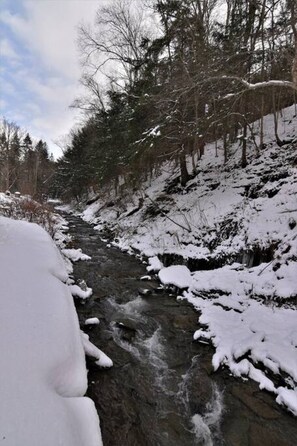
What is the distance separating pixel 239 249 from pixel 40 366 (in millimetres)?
5842

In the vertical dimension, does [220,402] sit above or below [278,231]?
below

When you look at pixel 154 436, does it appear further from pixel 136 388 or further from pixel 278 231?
pixel 278 231

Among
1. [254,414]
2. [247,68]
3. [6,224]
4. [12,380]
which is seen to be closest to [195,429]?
[254,414]

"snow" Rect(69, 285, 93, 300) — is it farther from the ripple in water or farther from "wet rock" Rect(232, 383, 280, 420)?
"wet rock" Rect(232, 383, 280, 420)

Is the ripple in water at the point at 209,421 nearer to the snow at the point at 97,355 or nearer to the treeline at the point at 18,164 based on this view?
the snow at the point at 97,355

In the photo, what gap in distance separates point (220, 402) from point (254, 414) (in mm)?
451

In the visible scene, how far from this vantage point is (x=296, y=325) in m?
4.85

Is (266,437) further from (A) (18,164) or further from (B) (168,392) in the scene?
(A) (18,164)

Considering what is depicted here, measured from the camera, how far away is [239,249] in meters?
7.41

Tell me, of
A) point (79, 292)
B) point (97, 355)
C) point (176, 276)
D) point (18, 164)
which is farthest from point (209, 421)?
point (18, 164)

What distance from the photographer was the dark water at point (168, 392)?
3.34 meters

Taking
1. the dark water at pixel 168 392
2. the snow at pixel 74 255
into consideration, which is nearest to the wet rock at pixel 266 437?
the dark water at pixel 168 392

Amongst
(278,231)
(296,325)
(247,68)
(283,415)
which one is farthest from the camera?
(247,68)

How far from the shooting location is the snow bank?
227 cm
